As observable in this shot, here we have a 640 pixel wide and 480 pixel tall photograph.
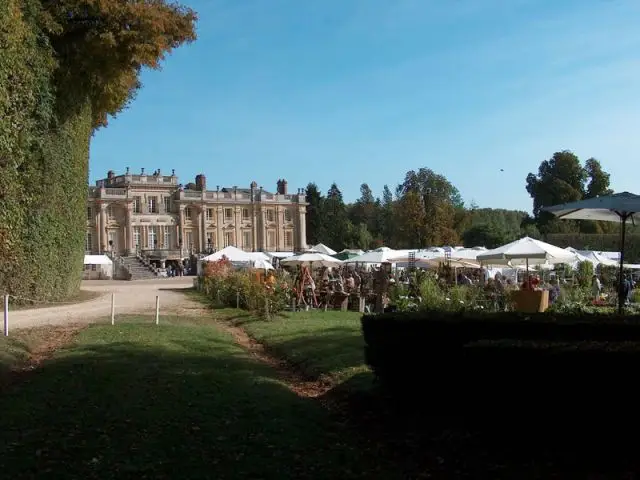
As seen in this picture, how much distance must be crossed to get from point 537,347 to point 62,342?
10.00 metres

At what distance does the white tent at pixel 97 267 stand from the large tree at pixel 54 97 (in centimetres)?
3547

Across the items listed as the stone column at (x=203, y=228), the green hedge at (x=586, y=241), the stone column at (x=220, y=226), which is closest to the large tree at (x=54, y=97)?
the green hedge at (x=586, y=241)

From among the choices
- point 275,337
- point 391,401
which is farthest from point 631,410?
point 275,337

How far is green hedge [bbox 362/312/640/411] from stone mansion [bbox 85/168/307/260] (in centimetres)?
7036

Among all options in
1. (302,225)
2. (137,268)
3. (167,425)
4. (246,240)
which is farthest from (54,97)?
(302,225)

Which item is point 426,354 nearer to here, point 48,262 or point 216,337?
point 216,337

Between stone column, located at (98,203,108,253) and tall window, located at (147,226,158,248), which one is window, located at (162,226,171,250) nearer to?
tall window, located at (147,226,158,248)

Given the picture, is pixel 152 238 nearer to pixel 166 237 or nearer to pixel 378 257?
pixel 166 237

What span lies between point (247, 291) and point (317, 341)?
8623mm

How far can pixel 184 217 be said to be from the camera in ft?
275

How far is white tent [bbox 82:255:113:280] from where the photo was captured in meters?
59.8

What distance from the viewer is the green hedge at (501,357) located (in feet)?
17.3

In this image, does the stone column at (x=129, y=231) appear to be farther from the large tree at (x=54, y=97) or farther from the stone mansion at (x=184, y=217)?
the large tree at (x=54, y=97)

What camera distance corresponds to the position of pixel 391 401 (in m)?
7.53
